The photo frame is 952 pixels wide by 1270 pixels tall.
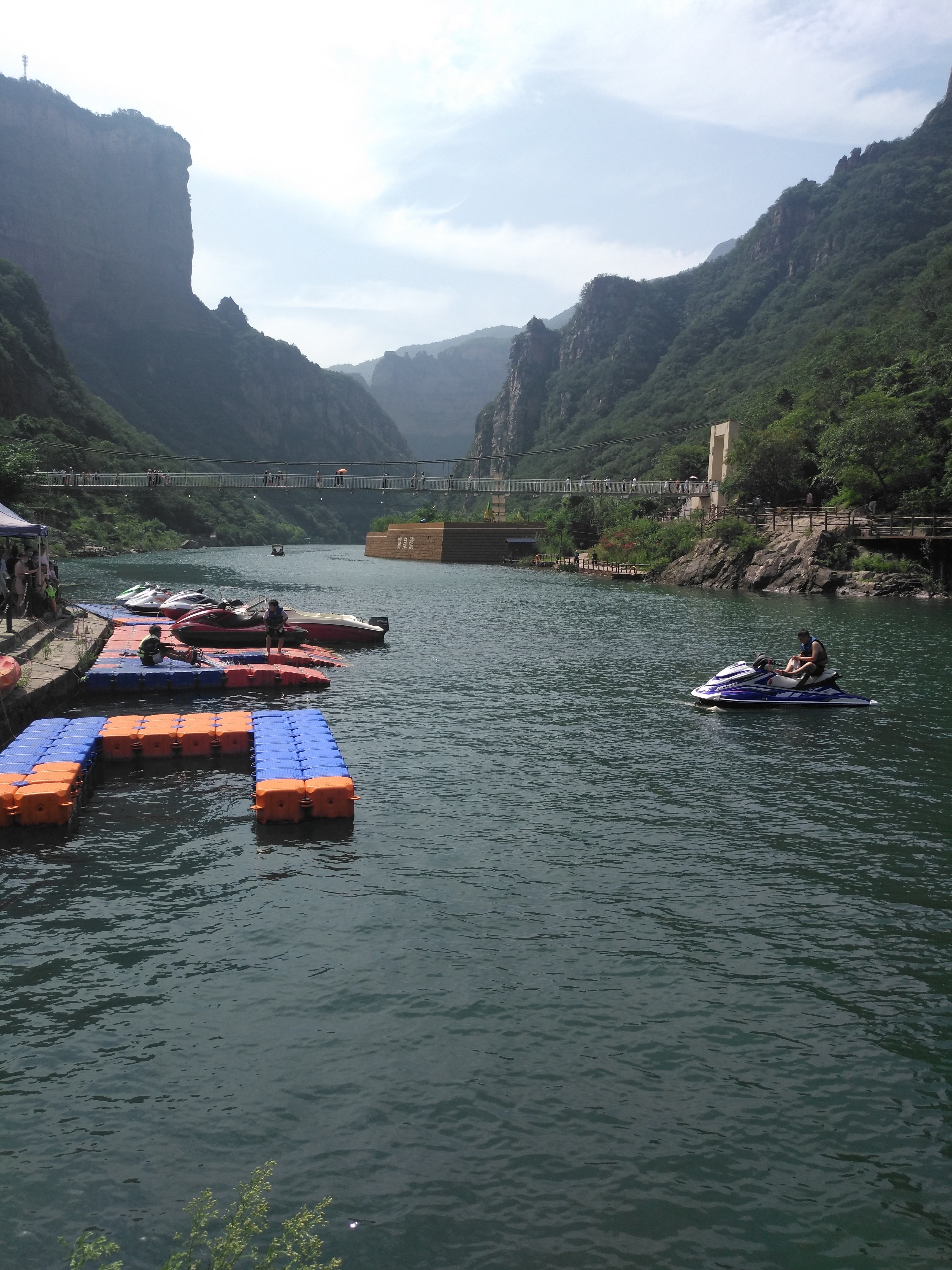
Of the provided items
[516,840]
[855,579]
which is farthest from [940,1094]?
[855,579]

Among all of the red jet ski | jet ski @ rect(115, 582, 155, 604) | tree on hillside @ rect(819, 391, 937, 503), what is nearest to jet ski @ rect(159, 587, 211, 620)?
jet ski @ rect(115, 582, 155, 604)

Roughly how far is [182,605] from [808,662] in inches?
1172

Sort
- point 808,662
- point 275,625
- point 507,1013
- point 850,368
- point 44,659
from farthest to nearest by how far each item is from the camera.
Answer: point 850,368, point 275,625, point 44,659, point 808,662, point 507,1013

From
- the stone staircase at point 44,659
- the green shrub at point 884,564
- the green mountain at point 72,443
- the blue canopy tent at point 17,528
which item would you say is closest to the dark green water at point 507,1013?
the stone staircase at point 44,659

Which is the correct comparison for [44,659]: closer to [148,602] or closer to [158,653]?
[158,653]

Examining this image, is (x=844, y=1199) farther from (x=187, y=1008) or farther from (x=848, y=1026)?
(x=187, y=1008)

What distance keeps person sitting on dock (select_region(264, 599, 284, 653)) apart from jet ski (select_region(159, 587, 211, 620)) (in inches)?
425

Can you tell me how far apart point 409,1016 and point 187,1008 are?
242cm

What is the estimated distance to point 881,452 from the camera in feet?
236

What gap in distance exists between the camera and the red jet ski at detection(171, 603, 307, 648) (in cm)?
3403

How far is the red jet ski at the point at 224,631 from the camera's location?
34031 mm

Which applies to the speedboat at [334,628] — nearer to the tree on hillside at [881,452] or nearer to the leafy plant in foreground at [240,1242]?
the leafy plant in foreground at [240,1242]

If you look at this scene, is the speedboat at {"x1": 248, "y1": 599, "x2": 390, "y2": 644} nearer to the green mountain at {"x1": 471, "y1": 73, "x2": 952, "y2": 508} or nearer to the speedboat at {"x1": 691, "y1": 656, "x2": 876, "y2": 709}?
the speedboat at {"x1": 691, "y1": 656, "x2": 876, "y2": 709}

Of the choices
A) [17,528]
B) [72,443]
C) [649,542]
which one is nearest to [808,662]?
[17,528]
